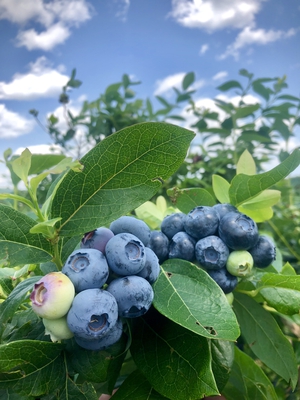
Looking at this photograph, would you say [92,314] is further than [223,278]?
No

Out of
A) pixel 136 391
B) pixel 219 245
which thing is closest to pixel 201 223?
pixel 219 245

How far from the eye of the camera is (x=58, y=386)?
0.62m

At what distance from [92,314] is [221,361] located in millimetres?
343

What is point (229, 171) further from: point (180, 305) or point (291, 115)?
point (180, 305)

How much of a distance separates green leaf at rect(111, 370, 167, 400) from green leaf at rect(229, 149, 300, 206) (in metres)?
0.47

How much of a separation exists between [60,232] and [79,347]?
22 centimetres

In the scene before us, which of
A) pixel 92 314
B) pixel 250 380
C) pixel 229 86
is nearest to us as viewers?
pixel 92 314

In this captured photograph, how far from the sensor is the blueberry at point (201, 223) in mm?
747

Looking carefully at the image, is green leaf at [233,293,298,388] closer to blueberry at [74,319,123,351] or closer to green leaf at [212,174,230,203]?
green leaf at [212,174,230,203]

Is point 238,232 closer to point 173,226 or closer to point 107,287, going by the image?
point 173,226

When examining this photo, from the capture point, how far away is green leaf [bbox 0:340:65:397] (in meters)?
0.54

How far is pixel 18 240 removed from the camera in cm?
63

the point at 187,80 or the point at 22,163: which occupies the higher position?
the point at 187,80

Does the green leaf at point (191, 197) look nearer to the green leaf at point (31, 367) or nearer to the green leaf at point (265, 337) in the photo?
the green leaf at point (265, 337)
